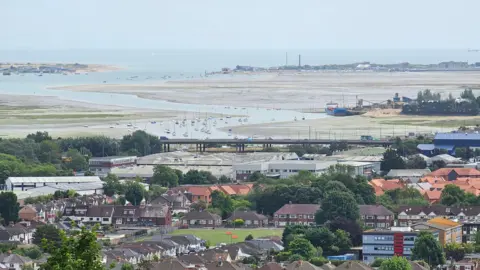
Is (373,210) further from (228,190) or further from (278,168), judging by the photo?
(278,168)

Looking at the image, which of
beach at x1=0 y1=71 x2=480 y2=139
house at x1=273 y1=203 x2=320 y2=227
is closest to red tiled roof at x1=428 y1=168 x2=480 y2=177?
house at x1=273 y1=203 x2=320 y2=227

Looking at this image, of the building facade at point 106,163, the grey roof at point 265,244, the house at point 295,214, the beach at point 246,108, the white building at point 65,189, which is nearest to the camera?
the grey roof at point 265,244

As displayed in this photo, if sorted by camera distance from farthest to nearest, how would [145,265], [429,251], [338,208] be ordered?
[338,208]
[429,251]
[145,265]

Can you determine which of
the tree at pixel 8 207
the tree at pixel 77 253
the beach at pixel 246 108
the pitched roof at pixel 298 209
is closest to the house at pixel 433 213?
the pitched roof at pixel 298 209

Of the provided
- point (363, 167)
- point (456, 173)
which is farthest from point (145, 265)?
point (363, 167)

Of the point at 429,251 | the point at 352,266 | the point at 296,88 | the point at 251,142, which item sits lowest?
the point at 296,88

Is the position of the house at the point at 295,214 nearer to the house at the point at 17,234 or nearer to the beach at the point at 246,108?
the house at the point at 17,234

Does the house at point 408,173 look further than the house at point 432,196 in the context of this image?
Yes
